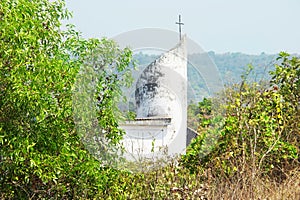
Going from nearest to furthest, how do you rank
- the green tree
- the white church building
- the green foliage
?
the green tree
the white church building
the green foliage

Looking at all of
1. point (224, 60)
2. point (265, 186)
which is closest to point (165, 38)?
point (265, 186)

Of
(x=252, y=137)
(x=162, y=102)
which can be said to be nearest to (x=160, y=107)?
(x=162, y=102)

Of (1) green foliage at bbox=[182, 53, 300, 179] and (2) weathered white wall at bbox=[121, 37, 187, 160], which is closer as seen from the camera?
(2) weathered white wall at bbox=[121, 37, 187, 160]

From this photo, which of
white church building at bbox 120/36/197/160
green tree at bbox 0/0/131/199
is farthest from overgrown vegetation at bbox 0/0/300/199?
white church building at bbox 120/36/197/160

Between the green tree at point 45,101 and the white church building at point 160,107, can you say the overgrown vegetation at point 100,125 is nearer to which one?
the green tree at point 45,101

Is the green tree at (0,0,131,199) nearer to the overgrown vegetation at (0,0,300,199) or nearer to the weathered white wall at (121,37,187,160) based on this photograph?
the overgrown vegetation at (0,0,300,199)

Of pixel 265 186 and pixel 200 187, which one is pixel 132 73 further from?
pixel 265 186

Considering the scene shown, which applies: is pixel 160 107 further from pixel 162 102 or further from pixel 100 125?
pixel 100 125

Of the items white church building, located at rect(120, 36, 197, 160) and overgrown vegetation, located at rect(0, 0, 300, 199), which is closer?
overgrown vegetation, located at rect(0, 0, 300, 199)

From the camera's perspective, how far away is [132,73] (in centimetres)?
485

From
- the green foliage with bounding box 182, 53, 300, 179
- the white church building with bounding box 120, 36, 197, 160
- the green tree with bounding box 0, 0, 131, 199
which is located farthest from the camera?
the green foliage with bounding box 182, 53, 300, 179

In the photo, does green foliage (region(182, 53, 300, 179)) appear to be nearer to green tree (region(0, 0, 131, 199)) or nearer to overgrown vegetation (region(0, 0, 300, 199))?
overgrown vegetation (region(0, 0, 300, 199))

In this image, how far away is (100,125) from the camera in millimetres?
4645

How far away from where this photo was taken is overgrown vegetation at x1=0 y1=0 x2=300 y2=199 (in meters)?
4.13
